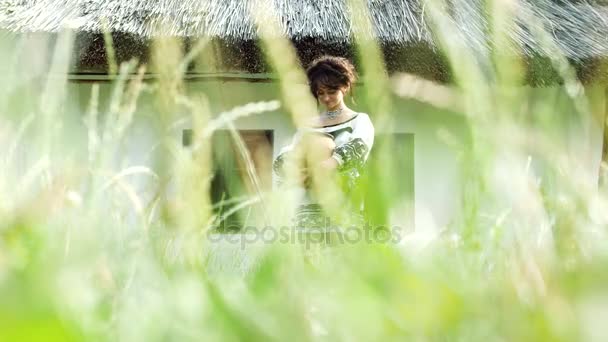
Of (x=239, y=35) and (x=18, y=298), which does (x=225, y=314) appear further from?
(x=239, y=35)

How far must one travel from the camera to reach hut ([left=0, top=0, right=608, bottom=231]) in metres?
3.71

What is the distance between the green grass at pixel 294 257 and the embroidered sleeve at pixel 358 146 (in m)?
0.94

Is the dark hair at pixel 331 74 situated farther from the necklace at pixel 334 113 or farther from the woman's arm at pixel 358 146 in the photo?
the woman's arm at pixel 358 146

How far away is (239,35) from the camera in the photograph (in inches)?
146

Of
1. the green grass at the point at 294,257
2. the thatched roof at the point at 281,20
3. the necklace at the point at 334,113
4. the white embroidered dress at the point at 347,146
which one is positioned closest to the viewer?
the green grass at the point at 294,257

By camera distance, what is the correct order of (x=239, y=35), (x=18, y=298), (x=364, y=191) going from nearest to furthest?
(x=18, y=298), (x=364, y=191), (x=239, y=35)

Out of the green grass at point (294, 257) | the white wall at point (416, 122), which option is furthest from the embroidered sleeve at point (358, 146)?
the white wall at point (416, 122)

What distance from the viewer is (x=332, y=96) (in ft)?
5.78

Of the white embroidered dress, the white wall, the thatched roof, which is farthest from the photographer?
the white wall

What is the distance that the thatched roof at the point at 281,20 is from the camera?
371 cm

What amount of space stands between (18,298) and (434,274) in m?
0.13

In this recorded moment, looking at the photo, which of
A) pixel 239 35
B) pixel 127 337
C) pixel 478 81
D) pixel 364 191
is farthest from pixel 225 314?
pixel 239 35

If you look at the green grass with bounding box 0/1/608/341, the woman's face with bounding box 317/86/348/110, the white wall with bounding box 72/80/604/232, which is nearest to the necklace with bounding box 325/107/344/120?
the woman's face with bounding box 317/86/348/110

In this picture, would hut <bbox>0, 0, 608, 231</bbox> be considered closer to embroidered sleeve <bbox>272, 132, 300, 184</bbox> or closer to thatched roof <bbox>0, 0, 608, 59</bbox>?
thatched roof <bbox>0, 0, 608, 59</bbox>
